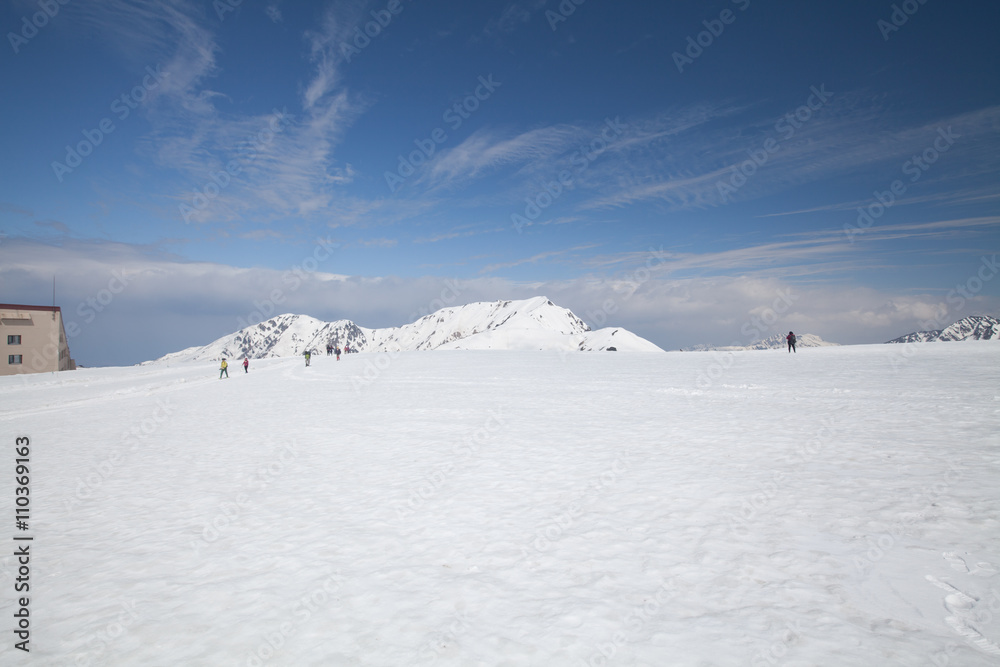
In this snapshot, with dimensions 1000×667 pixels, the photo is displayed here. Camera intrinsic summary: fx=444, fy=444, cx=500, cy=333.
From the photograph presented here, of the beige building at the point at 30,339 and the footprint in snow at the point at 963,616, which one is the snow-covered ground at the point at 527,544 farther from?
the beige building at the point at 30,339

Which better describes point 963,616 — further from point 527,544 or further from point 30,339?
point 30,339

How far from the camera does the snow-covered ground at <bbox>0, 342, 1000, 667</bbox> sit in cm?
486

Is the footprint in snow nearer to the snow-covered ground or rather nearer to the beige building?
the snow-covered ground

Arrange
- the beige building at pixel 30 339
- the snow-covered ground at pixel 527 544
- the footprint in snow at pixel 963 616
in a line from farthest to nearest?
the beige building at pixel 30 339 → the snow-covered ground at pixel 527 544 → the footprint in snow at pixel 963 616

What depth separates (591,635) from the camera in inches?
193

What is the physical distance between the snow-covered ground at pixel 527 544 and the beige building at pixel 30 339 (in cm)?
6226

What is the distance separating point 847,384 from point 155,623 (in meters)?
30.5

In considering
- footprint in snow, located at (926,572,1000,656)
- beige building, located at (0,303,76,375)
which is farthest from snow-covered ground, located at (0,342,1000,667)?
beige building, located at (0,303,76,375)

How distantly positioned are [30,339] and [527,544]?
3302 inches

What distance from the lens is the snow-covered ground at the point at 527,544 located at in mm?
4855

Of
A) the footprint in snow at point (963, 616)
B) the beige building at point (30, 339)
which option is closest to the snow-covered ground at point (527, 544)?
the footprint in snow at point (963, 616)

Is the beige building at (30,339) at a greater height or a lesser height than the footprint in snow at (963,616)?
greater

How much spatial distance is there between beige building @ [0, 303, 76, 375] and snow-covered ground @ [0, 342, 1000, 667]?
62.3m

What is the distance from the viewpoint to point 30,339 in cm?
6062
